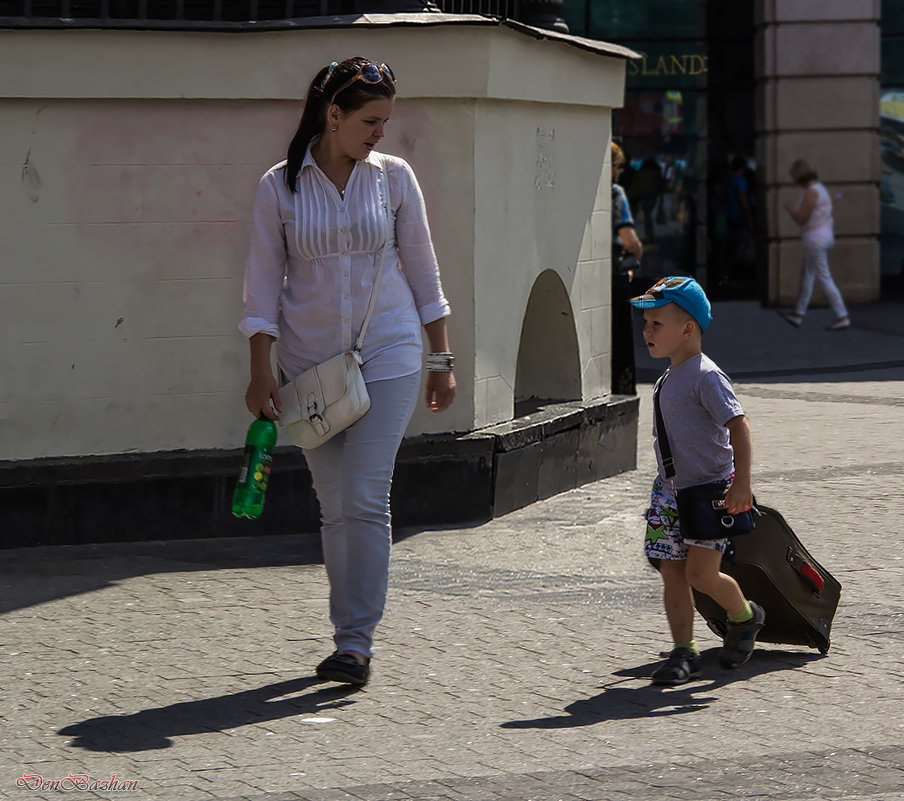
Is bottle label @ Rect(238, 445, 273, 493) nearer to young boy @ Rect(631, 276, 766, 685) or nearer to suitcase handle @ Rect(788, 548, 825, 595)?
young boy @ Rect(631, 276, 766, 685)

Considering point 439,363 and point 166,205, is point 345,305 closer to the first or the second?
point 439,363

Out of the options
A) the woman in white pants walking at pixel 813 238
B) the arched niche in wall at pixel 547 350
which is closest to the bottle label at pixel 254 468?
the arched niche in wall at pixel 547 350

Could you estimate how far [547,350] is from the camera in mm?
9195

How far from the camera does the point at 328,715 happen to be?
4930mm

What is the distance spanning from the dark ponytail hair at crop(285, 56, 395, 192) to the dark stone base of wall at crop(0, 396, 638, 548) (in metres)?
2.51

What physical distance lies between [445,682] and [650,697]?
643mm

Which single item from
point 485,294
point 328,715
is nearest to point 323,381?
point 328,715

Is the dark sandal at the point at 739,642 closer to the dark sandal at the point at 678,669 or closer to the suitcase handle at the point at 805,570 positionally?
the dark sandal at the point at 678,669

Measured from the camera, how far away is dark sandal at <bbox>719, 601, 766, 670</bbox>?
17.5 ft

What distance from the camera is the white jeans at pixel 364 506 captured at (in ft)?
17.1

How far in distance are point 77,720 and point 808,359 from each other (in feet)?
36.8

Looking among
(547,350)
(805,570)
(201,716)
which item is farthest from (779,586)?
(547,350)

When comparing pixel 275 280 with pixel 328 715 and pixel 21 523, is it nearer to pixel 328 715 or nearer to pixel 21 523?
pixel 328 715

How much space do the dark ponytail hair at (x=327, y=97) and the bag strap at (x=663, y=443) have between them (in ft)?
4.11
